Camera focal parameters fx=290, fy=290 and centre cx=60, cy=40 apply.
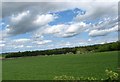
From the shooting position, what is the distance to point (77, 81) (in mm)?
14898

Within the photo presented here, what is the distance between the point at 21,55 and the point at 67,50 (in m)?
17.9

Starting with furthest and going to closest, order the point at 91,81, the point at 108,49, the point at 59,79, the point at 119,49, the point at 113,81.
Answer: the point at 108,49 < the point at 119,49 < the point at 59,79 < the point at 91,81 < the point at 113,81

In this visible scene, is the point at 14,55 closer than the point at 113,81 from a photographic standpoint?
No

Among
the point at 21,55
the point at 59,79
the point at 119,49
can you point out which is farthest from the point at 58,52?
the point at 59,79

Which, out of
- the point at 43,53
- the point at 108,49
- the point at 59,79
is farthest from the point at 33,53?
the point at 59,79

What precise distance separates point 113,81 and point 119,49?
6985 cm

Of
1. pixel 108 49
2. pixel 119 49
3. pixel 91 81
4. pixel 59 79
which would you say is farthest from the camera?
pixel 108 49

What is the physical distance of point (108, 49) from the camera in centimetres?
9300

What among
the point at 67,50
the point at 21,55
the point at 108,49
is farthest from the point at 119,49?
the point at 21,55

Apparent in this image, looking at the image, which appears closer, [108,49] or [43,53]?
[108,49]

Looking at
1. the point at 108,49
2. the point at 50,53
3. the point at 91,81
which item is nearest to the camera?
the point at 91,81

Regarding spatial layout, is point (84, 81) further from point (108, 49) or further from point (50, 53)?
point (50, 53)

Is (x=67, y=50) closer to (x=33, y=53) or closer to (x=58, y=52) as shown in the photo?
(x=58, y=52)

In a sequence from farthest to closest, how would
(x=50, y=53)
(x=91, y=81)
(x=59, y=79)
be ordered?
(x=50, y=53)
(x=59, y=79)
(x=91, y=81)
